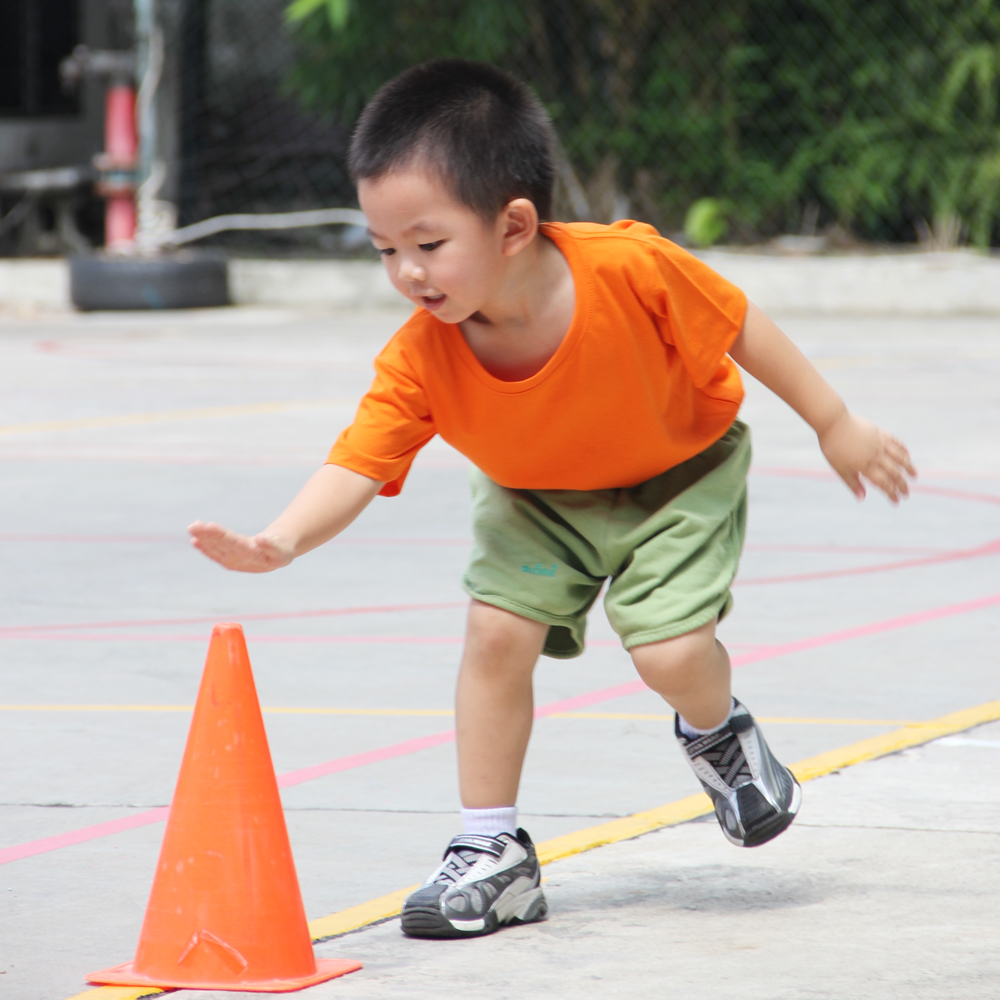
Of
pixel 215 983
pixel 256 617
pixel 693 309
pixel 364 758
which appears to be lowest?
pixel 256 617

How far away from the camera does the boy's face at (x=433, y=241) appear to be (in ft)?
8.63

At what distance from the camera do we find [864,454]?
2.90 m

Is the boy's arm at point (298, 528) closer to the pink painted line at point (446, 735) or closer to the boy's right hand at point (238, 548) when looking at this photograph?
the boy's right hand at point (238, 548)

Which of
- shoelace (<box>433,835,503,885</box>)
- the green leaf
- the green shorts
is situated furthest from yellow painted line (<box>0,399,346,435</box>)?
the green leaf

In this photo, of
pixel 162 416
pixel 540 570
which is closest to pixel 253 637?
pixel 540 570

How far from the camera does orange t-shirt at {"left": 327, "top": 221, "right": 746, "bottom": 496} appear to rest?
2.81m

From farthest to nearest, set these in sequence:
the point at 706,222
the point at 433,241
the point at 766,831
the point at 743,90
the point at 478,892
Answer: the point at 743,90 < the point at 706,222 < the point at 766,831 < the point at 478,892 < the point at 433,241

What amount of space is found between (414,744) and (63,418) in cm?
638

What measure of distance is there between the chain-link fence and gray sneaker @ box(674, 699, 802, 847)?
1564 cm

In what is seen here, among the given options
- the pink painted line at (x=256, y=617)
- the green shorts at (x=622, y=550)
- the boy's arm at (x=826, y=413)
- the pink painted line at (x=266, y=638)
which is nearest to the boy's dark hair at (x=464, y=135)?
the boy's arm at (x=826, y=413)

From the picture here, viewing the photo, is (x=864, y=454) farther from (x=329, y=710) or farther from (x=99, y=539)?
(x=99, y=539)

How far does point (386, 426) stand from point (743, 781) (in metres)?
0.82

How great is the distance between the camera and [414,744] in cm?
380

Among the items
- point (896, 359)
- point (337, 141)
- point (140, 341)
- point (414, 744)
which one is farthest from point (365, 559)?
point (337, 141)
